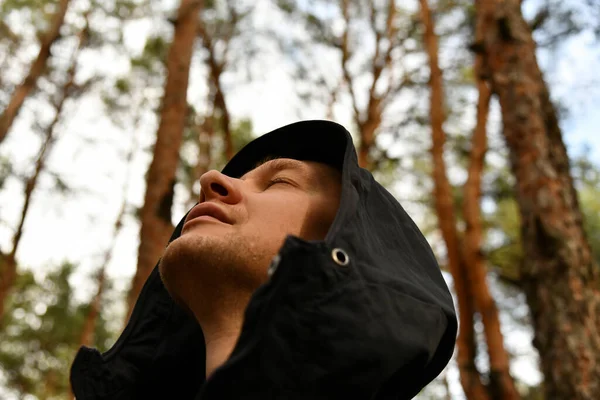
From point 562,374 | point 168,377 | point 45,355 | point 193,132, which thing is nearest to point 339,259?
point 168,377

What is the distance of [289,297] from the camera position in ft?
3.19

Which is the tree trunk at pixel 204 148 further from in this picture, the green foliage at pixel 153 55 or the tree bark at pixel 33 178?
the tree bark at pixel 33 178

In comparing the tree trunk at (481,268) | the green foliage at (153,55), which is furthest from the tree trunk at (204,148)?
the tree trunk at (481,268)

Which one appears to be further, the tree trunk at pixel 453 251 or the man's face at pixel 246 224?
the tree trunk at pixel 453 251

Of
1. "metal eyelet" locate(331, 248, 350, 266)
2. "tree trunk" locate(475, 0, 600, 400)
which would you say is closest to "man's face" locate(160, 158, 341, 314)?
"metal eyelet" locate(331, 248, 350, 266)

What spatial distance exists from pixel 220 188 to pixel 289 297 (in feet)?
1.73

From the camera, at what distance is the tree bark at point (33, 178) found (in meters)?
8.80

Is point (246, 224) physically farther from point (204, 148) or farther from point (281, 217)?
point (204, 148)

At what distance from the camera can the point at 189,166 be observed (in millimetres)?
10211

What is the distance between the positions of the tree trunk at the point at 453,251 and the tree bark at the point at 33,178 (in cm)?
639

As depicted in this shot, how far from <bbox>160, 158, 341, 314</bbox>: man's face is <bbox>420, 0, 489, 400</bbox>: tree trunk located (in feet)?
15.3

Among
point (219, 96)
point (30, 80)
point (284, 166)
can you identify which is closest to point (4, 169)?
point (30, 80)

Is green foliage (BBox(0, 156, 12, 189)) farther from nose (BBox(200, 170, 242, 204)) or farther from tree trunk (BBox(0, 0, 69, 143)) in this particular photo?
nose (BBox(200, 170, 242, 204))

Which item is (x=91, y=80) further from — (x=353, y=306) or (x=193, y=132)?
(x=353, y=306)
